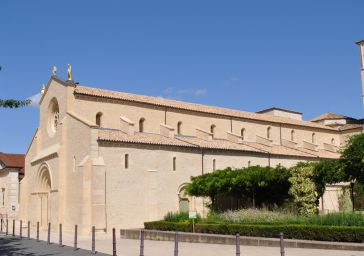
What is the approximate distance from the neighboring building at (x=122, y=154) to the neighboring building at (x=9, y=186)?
7403 millimetres

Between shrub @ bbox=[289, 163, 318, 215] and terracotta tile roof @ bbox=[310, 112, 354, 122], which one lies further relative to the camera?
terracotta tile roof @ bbox=[310, 112, 354, 122]

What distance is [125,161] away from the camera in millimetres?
33000

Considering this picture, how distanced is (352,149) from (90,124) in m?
17.6

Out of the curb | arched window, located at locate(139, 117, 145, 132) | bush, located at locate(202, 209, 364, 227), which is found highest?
arched window, located at locate(139, 117, 145, 132)

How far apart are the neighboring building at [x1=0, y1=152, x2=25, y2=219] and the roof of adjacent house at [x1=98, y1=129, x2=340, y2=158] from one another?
64.8 feet

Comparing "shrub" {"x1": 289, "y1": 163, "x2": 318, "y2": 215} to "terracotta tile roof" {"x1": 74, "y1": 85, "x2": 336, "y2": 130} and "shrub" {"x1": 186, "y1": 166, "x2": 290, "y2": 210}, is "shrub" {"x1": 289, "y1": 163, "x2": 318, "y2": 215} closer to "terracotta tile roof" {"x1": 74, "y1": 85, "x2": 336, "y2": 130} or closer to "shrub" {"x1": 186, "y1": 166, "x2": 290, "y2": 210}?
"shrub" {"x1": 186, "y1": 166, "x2": 290, "y2": 210}

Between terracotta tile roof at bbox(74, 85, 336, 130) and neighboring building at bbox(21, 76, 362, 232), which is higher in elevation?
terracotta tile roof at bbox(74, 85, 336, 130)

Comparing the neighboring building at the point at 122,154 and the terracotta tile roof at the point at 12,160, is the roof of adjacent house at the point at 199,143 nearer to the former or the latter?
the neighboring building at the point at 122,154

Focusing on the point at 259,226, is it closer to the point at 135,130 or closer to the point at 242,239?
the point at 242,239

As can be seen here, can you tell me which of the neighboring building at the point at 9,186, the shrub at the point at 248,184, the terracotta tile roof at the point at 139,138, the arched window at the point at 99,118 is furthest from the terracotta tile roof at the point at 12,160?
the shrub at the point at 248,184

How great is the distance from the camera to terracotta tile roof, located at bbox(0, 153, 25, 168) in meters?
49.7

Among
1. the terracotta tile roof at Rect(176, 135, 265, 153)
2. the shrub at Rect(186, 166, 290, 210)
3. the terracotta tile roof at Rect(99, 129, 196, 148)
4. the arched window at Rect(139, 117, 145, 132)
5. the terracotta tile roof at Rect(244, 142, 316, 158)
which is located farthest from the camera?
the terracotta tile roof at Rect(244, 142, 316, 158)

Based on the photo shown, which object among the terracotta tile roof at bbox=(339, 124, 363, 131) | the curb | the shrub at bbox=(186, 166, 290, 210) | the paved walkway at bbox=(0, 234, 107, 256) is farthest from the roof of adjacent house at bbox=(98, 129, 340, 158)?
the paved walkway at bbox=(0, 234, 107, 256)

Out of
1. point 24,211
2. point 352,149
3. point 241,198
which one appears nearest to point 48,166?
point 24,211
